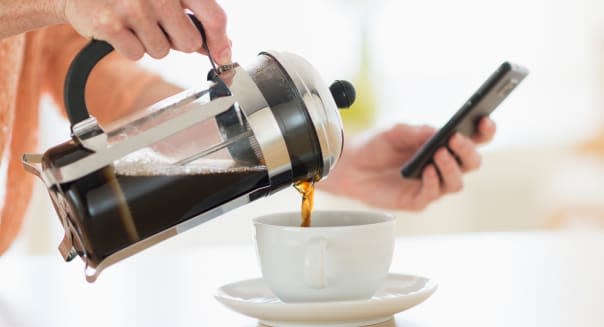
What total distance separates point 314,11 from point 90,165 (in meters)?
2.08

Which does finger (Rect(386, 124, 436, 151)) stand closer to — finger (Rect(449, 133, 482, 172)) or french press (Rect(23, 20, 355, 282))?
finger (Rect(449, 133, 482, 172))

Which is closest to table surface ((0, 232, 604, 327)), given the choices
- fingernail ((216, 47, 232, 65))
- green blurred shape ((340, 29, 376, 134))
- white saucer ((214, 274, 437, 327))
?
white saucer ((214, 274, 437, 327))

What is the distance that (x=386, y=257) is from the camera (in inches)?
34.4

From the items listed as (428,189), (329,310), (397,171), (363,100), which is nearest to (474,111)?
(428,189)

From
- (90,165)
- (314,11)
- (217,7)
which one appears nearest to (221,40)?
(217,7)

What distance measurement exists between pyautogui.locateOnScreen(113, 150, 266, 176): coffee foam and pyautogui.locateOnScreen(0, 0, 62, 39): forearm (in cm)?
20

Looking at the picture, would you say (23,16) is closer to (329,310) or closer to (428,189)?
(329,310)

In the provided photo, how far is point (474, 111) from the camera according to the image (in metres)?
1.28

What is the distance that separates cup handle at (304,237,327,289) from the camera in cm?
83

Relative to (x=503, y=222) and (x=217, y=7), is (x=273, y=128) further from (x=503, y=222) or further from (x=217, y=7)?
(x=503, y=222)

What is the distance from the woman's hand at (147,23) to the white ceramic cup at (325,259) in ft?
0.66

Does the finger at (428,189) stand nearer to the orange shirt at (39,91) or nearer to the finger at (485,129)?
the finger at (485,129)

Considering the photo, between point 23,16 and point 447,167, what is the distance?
665 mm

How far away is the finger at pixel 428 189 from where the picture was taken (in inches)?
52.6
